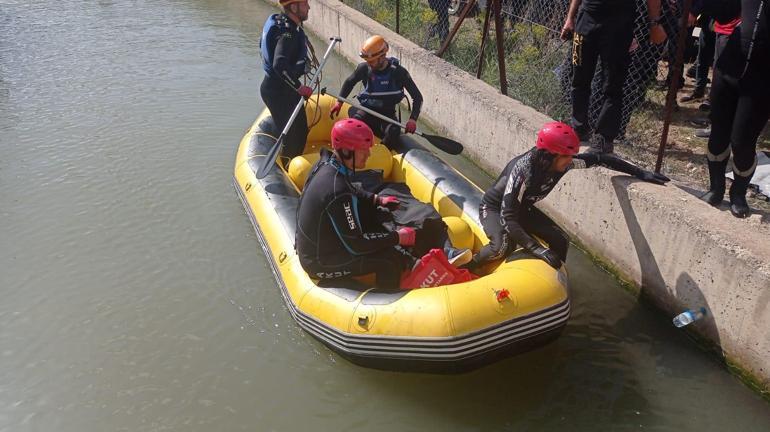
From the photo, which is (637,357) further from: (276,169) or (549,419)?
(276,169)

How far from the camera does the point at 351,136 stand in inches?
144

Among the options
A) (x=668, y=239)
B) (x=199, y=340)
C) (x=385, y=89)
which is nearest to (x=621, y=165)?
(x=668, y=239)

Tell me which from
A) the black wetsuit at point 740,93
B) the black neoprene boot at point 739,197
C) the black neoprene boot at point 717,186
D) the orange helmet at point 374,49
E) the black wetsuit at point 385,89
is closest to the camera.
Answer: the black wetsuit at point 740,93

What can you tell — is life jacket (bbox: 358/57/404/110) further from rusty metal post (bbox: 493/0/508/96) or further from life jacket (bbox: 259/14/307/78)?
rusty metal post (bbox: 493/0/508/96)

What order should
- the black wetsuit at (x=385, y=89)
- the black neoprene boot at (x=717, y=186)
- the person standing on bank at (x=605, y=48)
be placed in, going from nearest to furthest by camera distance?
the black neoprene boot at (x=717, y=186)
the person standing on bank at (x=605, y=48)
the black wetsuit at (x=385, y=89)

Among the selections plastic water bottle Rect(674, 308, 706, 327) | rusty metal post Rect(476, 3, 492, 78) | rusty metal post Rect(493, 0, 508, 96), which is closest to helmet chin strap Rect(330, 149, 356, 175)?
plastic water bottle Rect(674, 308, 706, 327)

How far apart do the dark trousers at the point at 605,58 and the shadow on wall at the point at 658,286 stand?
0.67 meters

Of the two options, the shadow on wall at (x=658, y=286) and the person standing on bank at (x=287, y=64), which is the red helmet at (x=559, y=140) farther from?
the person standing on bank at (x=287, y=64)

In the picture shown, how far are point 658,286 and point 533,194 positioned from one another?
1157 millimetres

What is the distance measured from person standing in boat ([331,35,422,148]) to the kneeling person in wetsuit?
1.75 m

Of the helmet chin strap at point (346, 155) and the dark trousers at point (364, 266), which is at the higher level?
the helmet chin strap at point (346, 155)

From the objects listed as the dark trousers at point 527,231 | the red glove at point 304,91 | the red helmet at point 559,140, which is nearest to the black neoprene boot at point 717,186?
the dark trousers at point 527,231

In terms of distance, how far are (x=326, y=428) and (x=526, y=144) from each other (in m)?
3.12

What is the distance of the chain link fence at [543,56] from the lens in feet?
19.0
